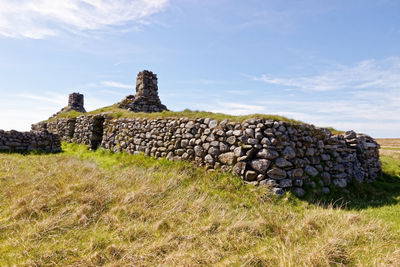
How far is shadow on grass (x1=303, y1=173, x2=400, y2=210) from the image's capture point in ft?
23.3

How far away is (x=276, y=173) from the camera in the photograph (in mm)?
7336

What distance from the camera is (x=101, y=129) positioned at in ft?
50.8

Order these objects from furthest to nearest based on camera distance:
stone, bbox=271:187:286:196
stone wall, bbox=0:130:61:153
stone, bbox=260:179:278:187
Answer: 1. stone wall, bbox=0:130:61:153
2. stone, bbox=260:179:278:187
3. stone, bbox=271:187:286:196

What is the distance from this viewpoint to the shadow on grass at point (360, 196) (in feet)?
23.3

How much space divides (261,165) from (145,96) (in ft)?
40.4

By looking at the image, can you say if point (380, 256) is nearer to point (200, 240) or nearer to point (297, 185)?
point (200, 240)

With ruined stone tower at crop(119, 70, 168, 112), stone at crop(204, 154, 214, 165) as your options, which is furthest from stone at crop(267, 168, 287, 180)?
ruined stone tower at crop(119, 70, 168, 112)

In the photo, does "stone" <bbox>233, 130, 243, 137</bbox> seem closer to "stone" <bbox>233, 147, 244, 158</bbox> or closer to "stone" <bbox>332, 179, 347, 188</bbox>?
"stone" <bbox>233, 147, 244, 158</bbox>

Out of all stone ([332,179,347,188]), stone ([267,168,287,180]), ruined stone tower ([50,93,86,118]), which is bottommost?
stone ([332,179,347,188])

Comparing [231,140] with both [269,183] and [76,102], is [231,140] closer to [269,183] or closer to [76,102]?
[269,183]

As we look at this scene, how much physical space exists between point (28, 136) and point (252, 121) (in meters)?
13.3

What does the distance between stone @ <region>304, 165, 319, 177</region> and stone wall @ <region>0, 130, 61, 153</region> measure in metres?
14.1

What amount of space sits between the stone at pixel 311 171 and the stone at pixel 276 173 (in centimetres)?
108

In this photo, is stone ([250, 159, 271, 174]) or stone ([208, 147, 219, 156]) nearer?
stone ([250, 159, 271, 174])
